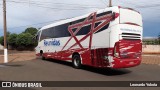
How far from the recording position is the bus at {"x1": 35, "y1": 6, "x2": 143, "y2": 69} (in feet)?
41.6

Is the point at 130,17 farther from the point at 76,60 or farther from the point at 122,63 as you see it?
the point at 76,60

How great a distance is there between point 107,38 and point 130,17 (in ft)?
6.00

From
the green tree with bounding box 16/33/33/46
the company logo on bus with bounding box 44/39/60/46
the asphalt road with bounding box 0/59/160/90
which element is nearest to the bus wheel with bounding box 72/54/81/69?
the asphalt road with bounding box 0/59/160/90

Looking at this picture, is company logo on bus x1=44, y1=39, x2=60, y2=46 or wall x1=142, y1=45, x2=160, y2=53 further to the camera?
wall x1=142, y1=45, x2=160, y2=53

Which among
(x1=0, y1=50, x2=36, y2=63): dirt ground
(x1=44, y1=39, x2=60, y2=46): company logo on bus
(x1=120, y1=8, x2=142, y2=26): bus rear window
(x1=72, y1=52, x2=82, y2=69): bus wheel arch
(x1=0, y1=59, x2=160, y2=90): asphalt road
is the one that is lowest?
(x1=0, y1=59, x2=160, y2=90): asphalt road

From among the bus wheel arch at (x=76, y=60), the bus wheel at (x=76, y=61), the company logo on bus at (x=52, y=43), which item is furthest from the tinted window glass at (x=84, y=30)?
the company logo on bus at (x=52, y=43)

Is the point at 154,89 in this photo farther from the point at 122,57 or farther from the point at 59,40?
the point at 59,40

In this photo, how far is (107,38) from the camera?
42.5 ft

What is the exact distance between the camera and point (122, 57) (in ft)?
42.0

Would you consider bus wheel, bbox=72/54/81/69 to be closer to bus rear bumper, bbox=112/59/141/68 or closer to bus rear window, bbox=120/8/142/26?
bus rear bumper, bbox=112/59/141/68

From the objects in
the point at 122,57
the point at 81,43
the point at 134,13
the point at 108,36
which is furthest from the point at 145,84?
the point at 81,43

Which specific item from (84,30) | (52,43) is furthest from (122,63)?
(52,43)

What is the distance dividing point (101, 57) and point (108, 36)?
4.62 feet

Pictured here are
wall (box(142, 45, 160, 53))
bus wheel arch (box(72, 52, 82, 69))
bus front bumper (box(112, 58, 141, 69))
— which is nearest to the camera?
bus front bumper (box(112, 58, 141, 69))
